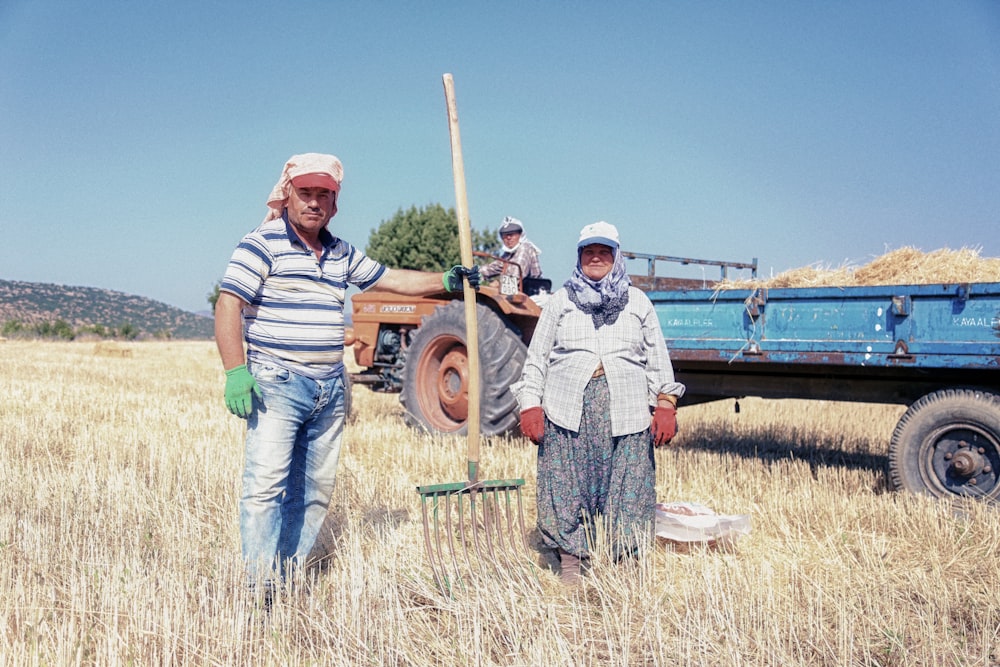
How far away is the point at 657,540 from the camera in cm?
444

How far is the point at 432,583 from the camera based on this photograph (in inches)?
138

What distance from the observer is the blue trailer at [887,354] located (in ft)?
15.7

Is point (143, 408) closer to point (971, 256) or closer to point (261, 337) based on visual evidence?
point (261, 337)

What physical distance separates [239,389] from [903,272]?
4651 millimetres

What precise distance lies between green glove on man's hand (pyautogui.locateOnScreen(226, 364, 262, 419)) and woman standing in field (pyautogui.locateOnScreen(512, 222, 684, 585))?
4.33ft

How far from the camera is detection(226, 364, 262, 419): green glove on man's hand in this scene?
3111mm

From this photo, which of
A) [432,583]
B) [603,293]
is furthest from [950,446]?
[432,583]

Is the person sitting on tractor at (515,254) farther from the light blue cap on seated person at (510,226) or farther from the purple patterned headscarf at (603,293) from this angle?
the purple patterned headscarf at (603,293)

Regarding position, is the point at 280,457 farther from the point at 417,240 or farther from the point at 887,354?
the point at 417,240

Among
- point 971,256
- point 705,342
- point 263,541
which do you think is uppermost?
point 971,256

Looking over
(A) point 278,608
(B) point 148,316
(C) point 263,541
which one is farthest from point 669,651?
(B) point 148,316

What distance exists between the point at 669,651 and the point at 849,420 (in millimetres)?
6955

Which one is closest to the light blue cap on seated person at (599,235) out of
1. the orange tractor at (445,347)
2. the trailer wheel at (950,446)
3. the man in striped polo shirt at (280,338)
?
the man in striped polo shirt at (280,338)

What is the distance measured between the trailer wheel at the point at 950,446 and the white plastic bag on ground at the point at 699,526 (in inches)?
53.8
